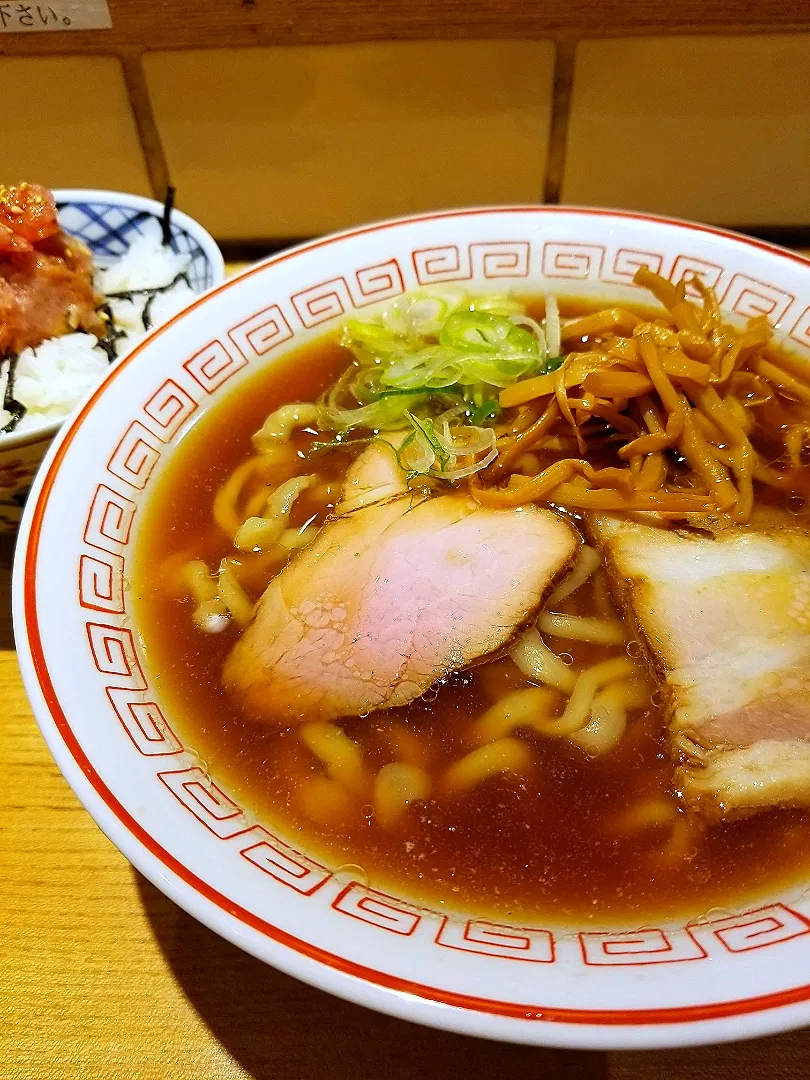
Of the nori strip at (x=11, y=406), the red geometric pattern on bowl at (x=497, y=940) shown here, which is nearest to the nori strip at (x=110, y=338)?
the nori strip at (x=11, y=406)

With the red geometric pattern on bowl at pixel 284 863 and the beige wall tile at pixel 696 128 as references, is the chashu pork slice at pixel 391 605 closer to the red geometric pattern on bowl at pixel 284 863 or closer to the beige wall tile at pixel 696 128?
the red geometric pattern on bowl at pixel 284 863

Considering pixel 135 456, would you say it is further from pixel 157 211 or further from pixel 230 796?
pixel 157 211

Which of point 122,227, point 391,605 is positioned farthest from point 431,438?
point 122,227

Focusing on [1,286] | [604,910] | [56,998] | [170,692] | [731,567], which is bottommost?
[56,998]

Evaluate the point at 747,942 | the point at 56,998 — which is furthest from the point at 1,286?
the point at 747,942

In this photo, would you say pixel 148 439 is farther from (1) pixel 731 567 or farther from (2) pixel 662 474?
(1) pixel 731 567
